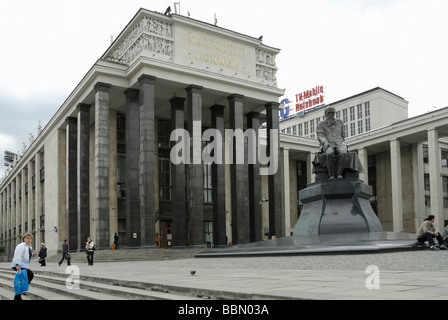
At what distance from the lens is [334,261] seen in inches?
569

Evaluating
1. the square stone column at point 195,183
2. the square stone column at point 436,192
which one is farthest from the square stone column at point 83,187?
the square stone column at point 436,192

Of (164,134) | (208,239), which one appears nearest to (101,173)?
(164,134)

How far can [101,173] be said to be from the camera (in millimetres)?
41750

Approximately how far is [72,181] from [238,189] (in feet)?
55.2

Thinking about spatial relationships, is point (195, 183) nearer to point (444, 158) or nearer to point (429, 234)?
point (429, 234)

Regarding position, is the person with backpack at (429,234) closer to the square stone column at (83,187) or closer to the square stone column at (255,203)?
the square stone column at (83,187)

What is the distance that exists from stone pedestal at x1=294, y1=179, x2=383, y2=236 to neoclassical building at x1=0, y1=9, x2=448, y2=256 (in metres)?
21.0

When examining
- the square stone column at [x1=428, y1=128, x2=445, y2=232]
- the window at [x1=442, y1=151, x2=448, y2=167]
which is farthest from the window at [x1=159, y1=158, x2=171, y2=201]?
the window at [x1=442, y1=151, x2=448, y2=167]

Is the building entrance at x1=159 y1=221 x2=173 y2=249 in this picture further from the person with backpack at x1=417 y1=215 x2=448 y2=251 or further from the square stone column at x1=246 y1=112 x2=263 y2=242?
the person with backpack at x1=417 y1=215 x2=448 y2=251

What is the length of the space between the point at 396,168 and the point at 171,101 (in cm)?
2943

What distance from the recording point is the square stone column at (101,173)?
135ft
